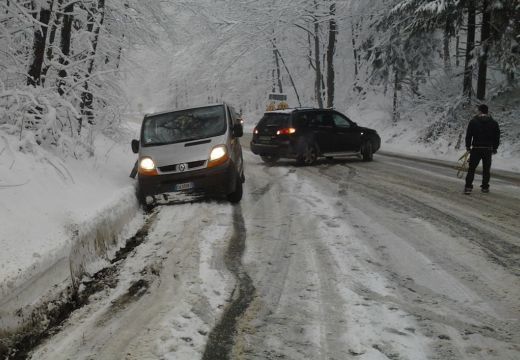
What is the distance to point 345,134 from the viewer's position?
1438 centimetres

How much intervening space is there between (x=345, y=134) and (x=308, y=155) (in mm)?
1495

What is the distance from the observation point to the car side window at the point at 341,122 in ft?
46.9

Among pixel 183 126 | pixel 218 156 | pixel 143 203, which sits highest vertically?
pixel 183 126

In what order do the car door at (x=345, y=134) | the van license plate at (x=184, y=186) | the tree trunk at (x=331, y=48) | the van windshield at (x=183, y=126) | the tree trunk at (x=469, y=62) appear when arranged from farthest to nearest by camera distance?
the tree trunk at (x=331, y=48) → the tree trunk at (x=469, y=62) → the car door at (x=345, y=134) → the van windshield at (x=183, y=126) → the van license plate at (x=184, y=186)

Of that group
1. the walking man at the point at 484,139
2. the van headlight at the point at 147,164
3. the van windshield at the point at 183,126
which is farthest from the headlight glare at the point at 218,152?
the walking man at the point at 484,139

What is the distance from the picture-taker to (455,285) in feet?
14.2

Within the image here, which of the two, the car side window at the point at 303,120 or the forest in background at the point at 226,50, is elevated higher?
the forest in background at the point at 226,50

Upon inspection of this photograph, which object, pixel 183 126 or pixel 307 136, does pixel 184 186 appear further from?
pixel 307 136

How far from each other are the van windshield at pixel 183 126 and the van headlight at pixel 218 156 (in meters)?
0.43

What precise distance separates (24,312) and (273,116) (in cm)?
1121

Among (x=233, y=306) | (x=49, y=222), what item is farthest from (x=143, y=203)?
(x=233, y=306)

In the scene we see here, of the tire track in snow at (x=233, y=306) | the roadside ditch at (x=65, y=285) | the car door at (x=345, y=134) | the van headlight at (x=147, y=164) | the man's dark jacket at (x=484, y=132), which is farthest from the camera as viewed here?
the car door at (x=345, y=134)

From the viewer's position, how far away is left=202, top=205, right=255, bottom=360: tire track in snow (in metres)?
3.21

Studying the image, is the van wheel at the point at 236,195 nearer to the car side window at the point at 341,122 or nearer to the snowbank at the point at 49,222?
the snowbank at the point at 49,222
